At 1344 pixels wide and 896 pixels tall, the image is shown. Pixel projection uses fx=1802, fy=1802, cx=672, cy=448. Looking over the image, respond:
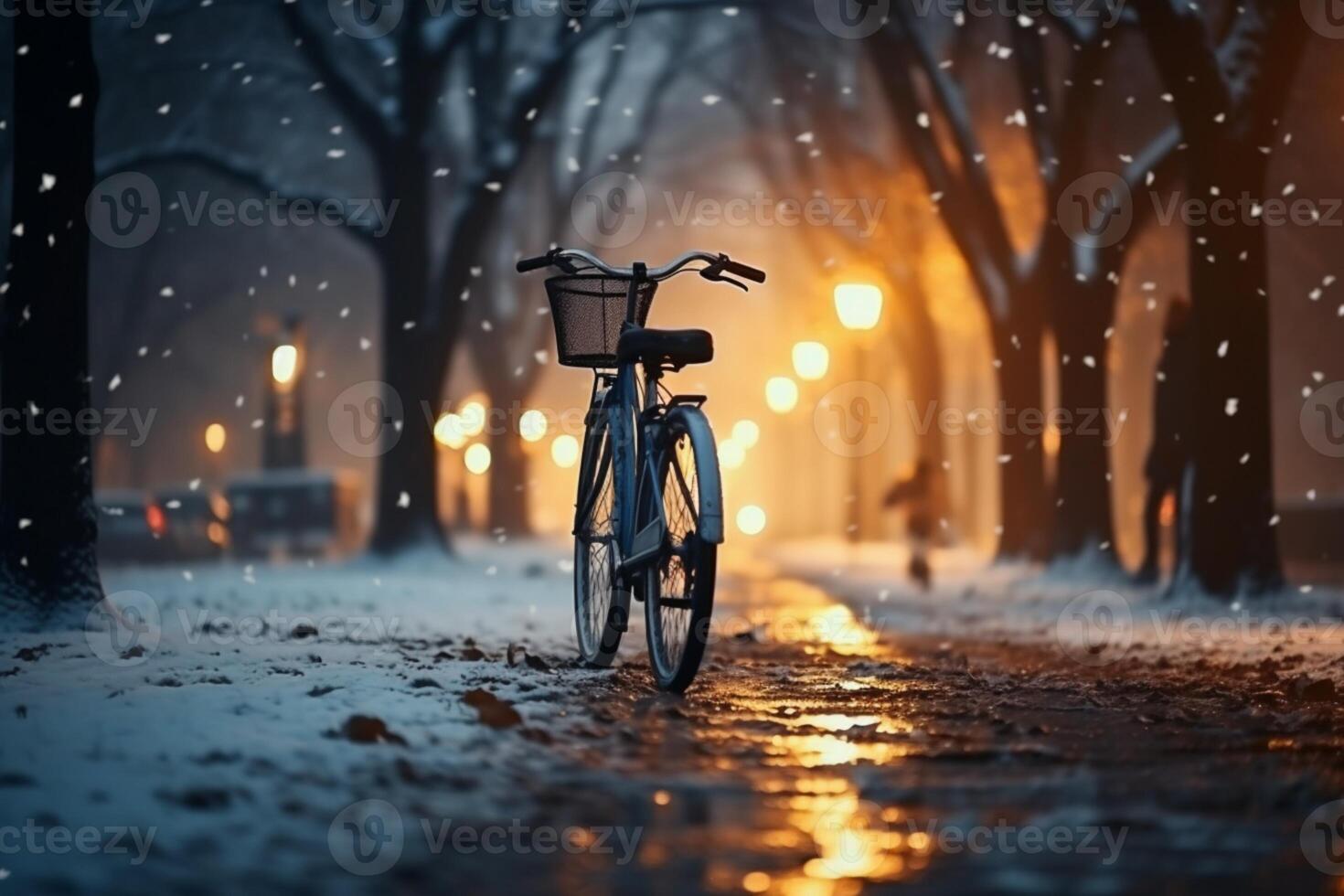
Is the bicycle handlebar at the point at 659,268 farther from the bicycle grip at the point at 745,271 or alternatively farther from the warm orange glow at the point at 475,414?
the warm orange glow at the point at 475,414

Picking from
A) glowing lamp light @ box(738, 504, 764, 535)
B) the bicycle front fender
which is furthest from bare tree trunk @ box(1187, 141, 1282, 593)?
glowing lamp light @ box(738, 504, 764, 535)

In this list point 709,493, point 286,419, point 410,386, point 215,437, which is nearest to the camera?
point 709,493

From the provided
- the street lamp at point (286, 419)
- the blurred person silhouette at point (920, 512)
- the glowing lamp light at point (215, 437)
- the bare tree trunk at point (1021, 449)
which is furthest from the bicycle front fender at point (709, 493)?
the glowing lamp light at point (215, 437)

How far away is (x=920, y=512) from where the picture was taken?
57.3ft

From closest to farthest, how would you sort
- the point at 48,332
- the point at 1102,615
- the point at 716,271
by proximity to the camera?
1. the point at 716,271
2. the point at 48,332
3. the point at 1102,615

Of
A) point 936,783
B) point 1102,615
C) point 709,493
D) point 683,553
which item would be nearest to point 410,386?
point 1102,615

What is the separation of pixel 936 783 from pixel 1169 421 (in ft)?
36.8

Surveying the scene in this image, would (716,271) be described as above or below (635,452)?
above

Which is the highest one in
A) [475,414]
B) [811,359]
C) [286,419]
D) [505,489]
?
[811,359]

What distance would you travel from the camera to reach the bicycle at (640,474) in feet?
19.8

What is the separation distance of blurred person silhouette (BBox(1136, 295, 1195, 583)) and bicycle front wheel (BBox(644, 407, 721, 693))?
845cm

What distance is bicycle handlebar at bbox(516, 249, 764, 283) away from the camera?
691cm

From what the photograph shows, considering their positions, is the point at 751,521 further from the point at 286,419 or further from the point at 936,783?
the point at 936,783

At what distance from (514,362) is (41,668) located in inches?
976
